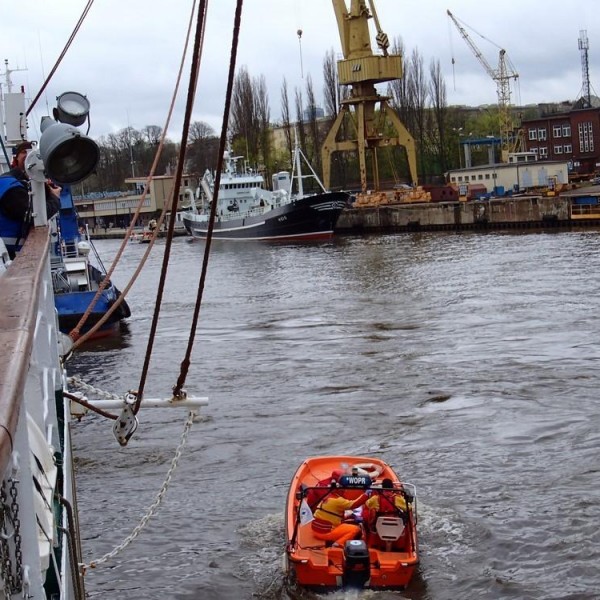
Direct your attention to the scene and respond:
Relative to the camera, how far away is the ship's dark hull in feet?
186

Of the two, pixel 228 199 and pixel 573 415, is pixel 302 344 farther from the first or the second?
pixel 228 199

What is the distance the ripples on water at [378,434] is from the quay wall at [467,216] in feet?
74.5

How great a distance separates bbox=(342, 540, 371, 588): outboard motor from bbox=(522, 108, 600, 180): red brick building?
75.7 metres

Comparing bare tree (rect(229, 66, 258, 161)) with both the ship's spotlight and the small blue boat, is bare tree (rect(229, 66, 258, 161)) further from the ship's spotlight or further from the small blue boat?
the ship's spotlight

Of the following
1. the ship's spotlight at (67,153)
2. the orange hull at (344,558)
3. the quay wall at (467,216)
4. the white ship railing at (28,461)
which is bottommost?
the orange hull at (344,558)

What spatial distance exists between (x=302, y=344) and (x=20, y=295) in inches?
705

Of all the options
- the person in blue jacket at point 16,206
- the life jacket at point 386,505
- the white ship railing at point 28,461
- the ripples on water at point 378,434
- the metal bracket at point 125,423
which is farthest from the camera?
the ripples on water at point 378,434

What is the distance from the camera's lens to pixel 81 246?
23766 mm

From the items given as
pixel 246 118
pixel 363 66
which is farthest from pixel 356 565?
pixel 246 118

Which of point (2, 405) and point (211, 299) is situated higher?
point (2, 405)

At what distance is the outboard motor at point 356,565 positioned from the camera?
7734mm

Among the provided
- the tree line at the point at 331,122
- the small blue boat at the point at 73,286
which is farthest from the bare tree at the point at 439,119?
the small blue boat at the point at 73,286

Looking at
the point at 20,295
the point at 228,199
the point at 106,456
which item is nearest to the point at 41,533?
the point at 20,295

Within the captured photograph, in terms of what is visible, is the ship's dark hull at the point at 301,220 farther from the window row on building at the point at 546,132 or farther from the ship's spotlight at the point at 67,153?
the ship's spotlight at the point at 67,153
